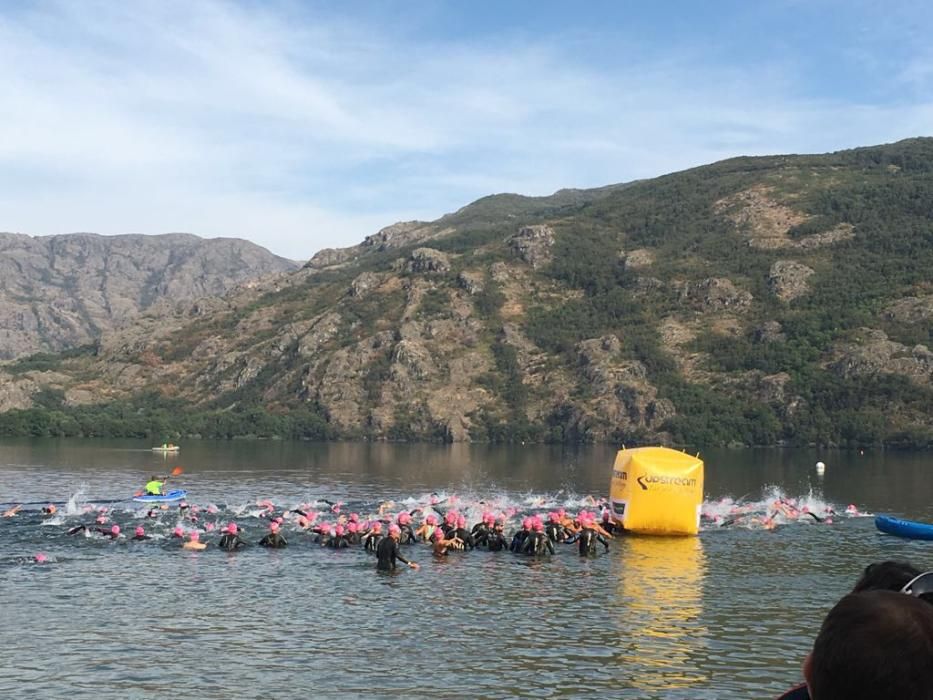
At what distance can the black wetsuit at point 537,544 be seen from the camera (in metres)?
43.0

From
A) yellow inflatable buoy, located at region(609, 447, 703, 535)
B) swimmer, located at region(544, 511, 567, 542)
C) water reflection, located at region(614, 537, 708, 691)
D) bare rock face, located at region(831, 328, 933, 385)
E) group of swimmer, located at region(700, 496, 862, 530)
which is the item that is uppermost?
bare rock face, located at region(831, 328, 933, 385)

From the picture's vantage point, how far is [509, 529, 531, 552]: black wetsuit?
43.6 metres

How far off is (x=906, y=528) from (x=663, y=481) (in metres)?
14.6

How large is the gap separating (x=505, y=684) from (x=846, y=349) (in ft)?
616

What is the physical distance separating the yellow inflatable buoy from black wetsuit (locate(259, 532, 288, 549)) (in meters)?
16.0

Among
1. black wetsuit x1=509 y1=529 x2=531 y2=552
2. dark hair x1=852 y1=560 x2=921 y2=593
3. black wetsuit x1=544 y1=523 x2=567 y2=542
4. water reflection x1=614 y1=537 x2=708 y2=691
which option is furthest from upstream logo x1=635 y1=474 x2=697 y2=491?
dark hair x1=852 y1=560 x2=921 y2=593

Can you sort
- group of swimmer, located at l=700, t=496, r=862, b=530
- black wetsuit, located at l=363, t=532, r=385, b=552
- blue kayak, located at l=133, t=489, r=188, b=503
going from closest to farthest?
black wetsuit, located at l=363, t=532, r=385, b=552, group of swimmer, located at l=700, t=496, r=862, b=530, blue kayak, located at l=133, t=489, r=188, b=503

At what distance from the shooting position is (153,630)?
28.0 metres

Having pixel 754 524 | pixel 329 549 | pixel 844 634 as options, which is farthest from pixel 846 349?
pixel 844 634

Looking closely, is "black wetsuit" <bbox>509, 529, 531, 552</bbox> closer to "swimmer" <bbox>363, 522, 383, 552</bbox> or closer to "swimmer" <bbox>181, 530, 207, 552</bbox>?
"swimmer" <bbox>363, 522, 383, 552</bbox>

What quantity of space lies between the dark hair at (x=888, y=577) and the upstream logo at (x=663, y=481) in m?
41.1

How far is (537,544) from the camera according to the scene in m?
43.1

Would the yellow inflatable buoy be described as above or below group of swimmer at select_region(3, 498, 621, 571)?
above

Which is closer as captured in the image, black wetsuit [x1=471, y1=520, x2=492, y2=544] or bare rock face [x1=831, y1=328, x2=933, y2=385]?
black wetsuit [x1=471, y1=520, x2=492, y2=544]
